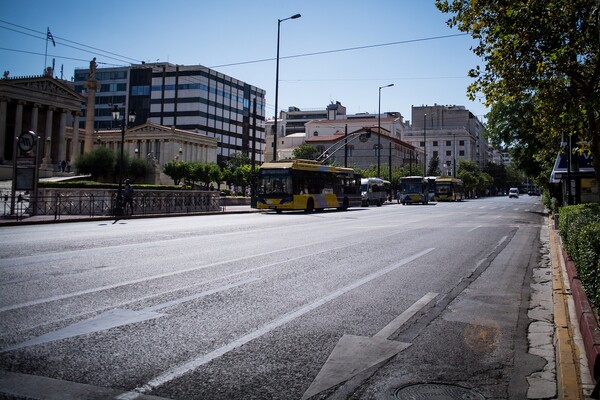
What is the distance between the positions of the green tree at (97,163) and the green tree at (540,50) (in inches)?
1829

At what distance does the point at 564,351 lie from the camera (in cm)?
430

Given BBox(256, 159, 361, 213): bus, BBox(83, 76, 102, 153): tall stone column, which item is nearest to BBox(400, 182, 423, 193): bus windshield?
BBox(256, 159, 361, 213): bus

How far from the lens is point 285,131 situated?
134 meters

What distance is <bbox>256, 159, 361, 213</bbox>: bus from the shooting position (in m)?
29.1

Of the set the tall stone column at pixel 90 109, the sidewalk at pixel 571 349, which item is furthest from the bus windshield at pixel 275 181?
the tall stone column at pixel 90 109

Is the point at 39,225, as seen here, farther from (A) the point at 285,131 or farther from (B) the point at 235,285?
(A) the point at 285,131

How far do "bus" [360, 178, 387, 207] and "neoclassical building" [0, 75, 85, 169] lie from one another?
37364 mm

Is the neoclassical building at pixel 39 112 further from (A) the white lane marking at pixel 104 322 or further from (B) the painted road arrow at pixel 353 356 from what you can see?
(B) the painted road arrow at pixel 353 356

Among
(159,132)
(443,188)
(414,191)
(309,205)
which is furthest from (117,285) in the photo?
(159,132)

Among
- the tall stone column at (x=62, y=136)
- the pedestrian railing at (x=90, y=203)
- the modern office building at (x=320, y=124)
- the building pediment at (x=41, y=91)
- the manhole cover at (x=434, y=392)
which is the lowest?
the manhole cover at (x=434, y=392)

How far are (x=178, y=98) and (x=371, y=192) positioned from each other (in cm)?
5812

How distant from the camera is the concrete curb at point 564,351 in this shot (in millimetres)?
3451

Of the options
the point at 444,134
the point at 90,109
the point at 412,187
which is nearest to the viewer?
the point at 412,187

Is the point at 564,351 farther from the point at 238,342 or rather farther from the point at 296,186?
the point at 296,186
